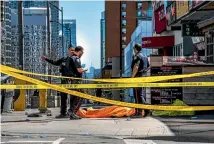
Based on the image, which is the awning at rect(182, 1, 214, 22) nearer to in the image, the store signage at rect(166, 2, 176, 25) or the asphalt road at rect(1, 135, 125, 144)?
the store signage at rect(166, 2, 176, 25)

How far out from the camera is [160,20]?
3738 cm

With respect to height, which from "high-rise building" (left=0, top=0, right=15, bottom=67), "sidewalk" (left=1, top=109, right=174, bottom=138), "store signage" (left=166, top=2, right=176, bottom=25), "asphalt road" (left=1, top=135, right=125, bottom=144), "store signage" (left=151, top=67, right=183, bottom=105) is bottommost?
"sidewalk" (left=1, top=109, right=174, bottom=138)

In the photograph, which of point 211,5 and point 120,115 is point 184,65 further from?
point 211,5

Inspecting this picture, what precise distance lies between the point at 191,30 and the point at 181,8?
1775mm

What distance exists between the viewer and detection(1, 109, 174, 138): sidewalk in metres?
8.41

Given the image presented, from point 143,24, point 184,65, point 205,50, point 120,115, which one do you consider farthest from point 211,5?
point 143,24

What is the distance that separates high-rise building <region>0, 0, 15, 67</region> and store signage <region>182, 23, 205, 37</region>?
10.2m

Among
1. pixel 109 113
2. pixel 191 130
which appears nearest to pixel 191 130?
pixel 191 130

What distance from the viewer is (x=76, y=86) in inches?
416

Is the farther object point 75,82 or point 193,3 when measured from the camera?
point 193,3

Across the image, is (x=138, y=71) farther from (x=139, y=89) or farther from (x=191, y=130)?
(x=191, y=130)

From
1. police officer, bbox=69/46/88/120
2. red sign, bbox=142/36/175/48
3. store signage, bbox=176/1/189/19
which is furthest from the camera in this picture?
red sign, bbox=142/36/175/48

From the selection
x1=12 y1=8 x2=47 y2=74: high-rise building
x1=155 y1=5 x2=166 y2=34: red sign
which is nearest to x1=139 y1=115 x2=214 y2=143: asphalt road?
x1=12 y1=8 x2=47 y2=74: high-rise building

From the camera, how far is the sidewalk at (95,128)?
8.41 metres
